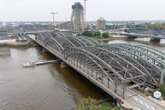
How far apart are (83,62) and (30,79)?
36.0 ft

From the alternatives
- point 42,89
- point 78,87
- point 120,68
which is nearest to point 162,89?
point 120,68

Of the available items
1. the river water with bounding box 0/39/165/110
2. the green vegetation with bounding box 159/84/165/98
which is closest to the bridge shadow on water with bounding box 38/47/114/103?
the river water with bounding box 0/39/165/110

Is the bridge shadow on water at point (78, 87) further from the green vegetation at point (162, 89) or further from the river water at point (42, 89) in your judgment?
the green vegetation at point (162, 89)

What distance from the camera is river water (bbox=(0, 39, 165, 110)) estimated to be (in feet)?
81.9

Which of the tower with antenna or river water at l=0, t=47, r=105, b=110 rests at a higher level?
the tower with antenna

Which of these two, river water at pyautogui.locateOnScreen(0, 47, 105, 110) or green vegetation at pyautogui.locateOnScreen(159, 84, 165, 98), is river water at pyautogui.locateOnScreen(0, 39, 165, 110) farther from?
green vegetation at pyautogui.locateOnScreen(159, 84, 165, 98)

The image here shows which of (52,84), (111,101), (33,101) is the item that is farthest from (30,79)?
(111,101)

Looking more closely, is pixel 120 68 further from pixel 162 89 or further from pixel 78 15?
pixel 78 15

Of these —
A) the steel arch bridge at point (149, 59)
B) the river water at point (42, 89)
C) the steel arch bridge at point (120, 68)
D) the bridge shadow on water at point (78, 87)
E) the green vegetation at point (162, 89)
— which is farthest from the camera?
the bridge shadow on water at point (78, 87)

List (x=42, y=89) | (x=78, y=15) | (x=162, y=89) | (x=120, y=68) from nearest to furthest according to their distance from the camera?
(x=162, y=89) → (x=120, y=68) → (x=42, y=89) → (x=78, y=15)

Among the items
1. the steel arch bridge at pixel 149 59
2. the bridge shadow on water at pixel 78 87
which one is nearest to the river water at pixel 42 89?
the bridge shadow on water at pixel 78 87

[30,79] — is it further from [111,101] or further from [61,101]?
[111,101]

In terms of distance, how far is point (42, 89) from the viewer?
1186 inches

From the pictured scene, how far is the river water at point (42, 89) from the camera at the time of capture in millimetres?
24953
